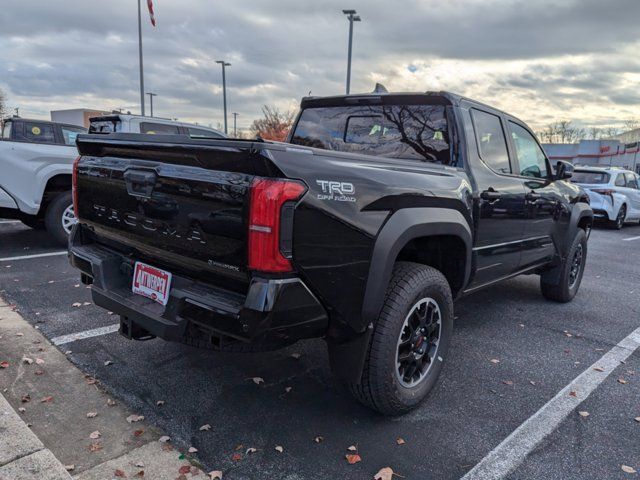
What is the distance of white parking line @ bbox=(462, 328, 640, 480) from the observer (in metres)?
2.48

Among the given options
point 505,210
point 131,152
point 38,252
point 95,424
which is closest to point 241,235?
point 131,152

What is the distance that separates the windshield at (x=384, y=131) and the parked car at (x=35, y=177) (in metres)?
4.01

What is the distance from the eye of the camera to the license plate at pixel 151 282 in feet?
8.16

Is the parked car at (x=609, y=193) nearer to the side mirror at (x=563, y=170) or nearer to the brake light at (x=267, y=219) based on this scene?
the side mirror at (x=563, y=170)

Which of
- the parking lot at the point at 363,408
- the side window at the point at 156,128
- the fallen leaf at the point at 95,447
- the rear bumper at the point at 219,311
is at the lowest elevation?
the parking lot at the point at 363,408

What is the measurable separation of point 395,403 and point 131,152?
2.03 meters

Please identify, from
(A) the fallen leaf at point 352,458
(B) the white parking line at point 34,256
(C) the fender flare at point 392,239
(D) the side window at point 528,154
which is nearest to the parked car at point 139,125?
(B) the white parking line at point 34,256

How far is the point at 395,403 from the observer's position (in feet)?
9.07

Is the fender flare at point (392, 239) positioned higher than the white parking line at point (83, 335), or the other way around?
the fender flare at point (392, 239)

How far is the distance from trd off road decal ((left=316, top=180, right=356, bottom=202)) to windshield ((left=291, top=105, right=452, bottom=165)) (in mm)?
1351

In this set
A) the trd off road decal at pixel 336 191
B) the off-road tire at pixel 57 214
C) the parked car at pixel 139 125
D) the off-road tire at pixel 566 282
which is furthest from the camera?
the parked car at pixel 139 125

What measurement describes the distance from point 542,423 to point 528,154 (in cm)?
252

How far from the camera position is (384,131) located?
3.69 metres

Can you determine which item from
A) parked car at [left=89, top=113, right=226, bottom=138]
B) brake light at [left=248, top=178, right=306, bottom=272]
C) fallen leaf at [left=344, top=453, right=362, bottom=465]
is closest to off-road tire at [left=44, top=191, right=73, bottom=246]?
parked car at [left=89, top=113, right=226, bottom=138]
